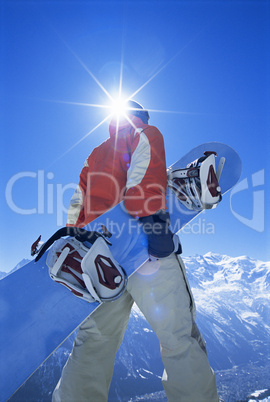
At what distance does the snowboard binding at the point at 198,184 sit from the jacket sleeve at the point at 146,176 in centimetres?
59

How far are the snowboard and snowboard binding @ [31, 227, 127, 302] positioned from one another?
11.9 inches

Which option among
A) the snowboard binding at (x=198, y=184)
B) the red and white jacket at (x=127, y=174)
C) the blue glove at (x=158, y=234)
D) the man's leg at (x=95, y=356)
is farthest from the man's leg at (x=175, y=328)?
the snowboard binding at (x=198, y=184)

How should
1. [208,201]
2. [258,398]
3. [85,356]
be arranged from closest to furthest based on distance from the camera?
[85,356] → [208,201] → [258,398]

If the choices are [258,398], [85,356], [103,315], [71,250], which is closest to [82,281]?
[71,250]

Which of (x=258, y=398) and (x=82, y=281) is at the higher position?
(x=82, y=281)

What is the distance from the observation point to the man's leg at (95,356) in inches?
88.4

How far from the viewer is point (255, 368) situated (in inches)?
7352

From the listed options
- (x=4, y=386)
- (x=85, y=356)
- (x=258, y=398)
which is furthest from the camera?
(x=258, y=398)

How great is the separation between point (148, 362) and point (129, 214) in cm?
23136

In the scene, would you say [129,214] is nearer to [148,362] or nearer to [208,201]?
[208,201]

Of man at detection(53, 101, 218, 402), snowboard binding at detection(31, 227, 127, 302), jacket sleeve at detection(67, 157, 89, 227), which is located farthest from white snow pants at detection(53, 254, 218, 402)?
jacket sleeve at detection(67, 157, 89, 227)

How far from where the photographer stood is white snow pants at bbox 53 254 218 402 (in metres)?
1.96

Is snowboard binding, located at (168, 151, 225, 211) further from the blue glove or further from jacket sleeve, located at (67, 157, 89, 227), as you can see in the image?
jacket sleeve, located at (67, 157, 89, 227)

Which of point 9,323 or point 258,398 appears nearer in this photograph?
point 9,323
